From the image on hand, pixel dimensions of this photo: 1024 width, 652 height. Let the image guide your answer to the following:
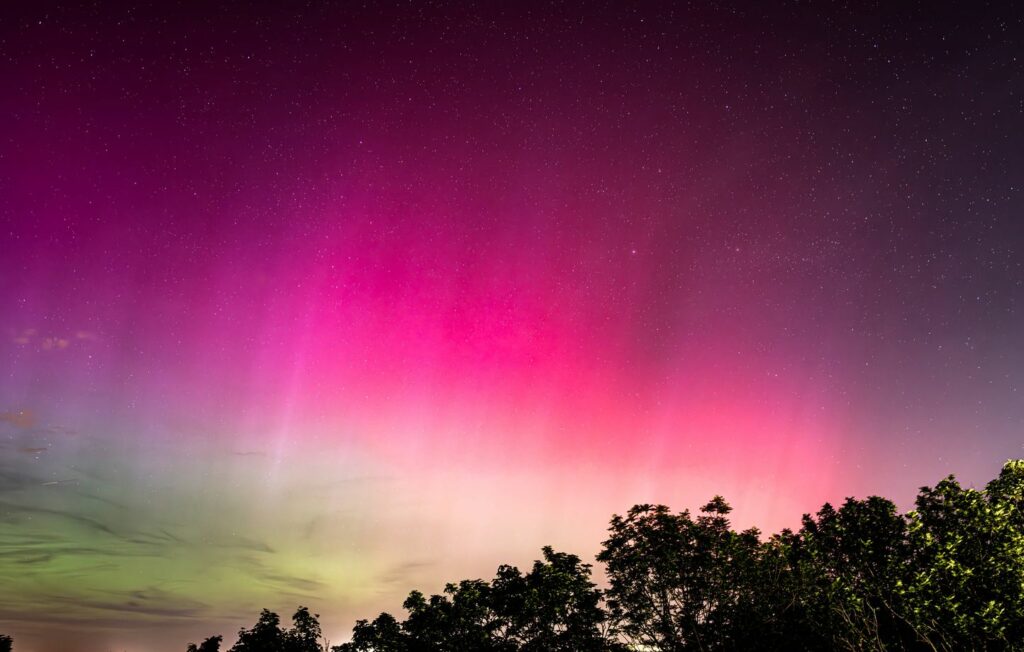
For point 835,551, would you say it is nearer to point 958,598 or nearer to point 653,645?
point 958,598

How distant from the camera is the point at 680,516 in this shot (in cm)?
2909

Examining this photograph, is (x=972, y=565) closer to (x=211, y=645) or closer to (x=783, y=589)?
(x=783, y=589)

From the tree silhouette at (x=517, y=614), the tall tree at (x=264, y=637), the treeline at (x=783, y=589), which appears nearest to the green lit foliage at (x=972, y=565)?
the treeline at (x=783, y=589)

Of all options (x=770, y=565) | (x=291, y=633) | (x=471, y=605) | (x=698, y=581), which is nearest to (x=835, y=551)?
(x=770, y=565)

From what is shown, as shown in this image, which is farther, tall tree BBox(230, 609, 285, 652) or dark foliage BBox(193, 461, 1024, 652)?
tall tree BBox(230, 609, 285, 652)

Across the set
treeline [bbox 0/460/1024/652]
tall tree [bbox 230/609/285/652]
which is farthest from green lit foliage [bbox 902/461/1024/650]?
tall tree [bbox 230/609/285/652]

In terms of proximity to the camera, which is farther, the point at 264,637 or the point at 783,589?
the point at 264,637

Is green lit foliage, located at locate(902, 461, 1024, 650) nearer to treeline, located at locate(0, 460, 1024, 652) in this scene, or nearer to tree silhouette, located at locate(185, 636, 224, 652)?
treeline, located at locate(0, 460, 1024, 652)

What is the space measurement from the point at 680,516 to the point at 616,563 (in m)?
4.26

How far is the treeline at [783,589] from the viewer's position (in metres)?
16.5

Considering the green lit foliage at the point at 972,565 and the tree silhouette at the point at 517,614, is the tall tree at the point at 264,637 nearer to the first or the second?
the tree silhouette at the point at 517,614

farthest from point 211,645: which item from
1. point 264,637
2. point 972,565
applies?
point 972,565

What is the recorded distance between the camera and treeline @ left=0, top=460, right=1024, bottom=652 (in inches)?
651

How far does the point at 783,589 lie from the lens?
26.2 m
